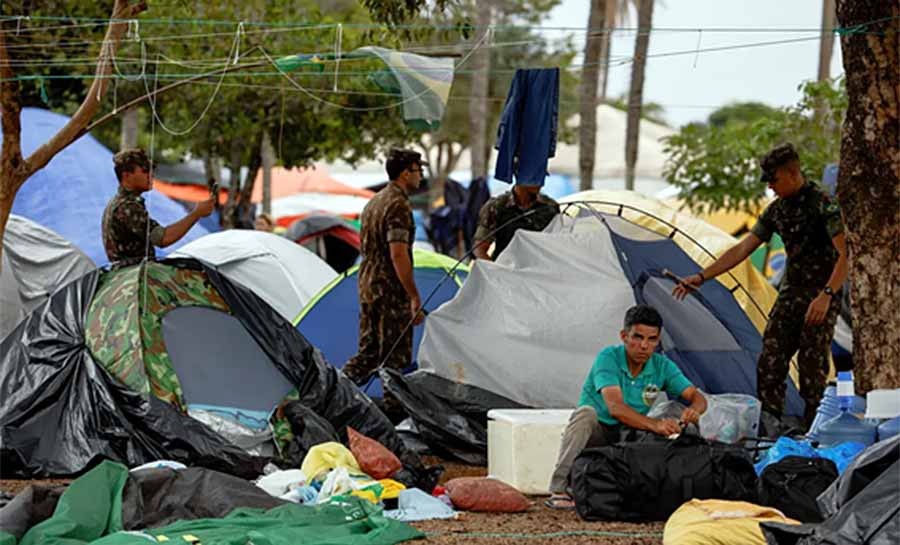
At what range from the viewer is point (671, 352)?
9375mm

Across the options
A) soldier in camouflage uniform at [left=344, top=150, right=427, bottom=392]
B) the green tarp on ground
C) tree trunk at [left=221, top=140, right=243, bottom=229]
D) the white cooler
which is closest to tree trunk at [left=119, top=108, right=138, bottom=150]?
tree trunk at [left=221, top=140, right=243, bottom=229]

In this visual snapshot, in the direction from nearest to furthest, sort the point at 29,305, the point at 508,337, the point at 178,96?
the point at 508,337
the point at 29,305
the point at 178,96

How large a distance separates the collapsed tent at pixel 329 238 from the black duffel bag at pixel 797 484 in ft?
48.8

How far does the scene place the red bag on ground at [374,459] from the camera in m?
7.39

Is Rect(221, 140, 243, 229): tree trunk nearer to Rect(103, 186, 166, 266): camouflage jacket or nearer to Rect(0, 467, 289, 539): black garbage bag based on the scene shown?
Rect(103, 186, 166, 266): camouflage jacket

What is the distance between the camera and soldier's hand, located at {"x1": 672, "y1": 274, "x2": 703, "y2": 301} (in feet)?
28.7

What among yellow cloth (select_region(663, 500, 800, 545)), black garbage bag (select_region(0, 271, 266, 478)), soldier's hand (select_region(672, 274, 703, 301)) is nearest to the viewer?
yellow cloth (select_region(663, 500, 800, 545))

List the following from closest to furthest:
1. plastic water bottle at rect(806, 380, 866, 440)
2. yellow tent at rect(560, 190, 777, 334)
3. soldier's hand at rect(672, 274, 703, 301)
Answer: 1. plastic water bottle at rect(806, 380, 866, 440)
2. soldier's hand at rect(672, 274, 703, 301)
3. yellow tent at rect(560, 190, 777, 334)

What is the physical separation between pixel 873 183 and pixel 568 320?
2650mm

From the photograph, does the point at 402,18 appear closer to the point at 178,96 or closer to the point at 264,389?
the point at 264,389

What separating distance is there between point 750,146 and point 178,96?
26.1 ft

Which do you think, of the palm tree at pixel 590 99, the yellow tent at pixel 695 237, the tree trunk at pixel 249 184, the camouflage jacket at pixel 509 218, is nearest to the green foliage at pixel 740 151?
the palm tree at pixel 590 99

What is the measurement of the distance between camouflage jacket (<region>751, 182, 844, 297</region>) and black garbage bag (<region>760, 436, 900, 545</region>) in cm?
344

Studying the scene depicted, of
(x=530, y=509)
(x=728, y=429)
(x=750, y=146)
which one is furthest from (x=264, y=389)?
(x=750, y=146)
